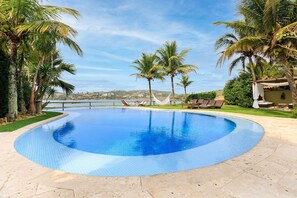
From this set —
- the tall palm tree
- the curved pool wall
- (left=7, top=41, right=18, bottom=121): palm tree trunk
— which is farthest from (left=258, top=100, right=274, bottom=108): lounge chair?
(left=7, top=41, right=18, bottom=121): palm tree trunk

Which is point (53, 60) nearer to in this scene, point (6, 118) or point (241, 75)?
point (6, 118)

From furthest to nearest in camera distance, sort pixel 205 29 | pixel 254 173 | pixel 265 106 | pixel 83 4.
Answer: pixel 205 29 → pixel 265 106 → pixel 83 4 → pixel 254 173

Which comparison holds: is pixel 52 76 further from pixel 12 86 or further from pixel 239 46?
pixel 239 46

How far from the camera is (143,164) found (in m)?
3.50

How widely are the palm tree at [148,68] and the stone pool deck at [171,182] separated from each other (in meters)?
19.5

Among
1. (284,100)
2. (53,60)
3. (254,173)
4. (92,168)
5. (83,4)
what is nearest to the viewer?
(254,173)

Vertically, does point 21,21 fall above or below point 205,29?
below

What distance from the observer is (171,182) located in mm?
2395

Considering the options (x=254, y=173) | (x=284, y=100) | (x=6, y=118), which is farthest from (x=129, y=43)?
(x=254, y=173)

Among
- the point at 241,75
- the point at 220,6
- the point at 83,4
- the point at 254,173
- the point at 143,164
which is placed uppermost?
the point at 220,6

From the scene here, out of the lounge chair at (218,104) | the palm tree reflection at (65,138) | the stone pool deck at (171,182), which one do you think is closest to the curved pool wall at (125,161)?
the stone pool deck at (171,182)

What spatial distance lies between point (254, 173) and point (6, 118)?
32.4 feet

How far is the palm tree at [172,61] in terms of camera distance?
65.8ft

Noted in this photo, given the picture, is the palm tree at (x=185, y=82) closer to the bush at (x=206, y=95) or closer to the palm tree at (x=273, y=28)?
the bush at (x=206, y=95)
